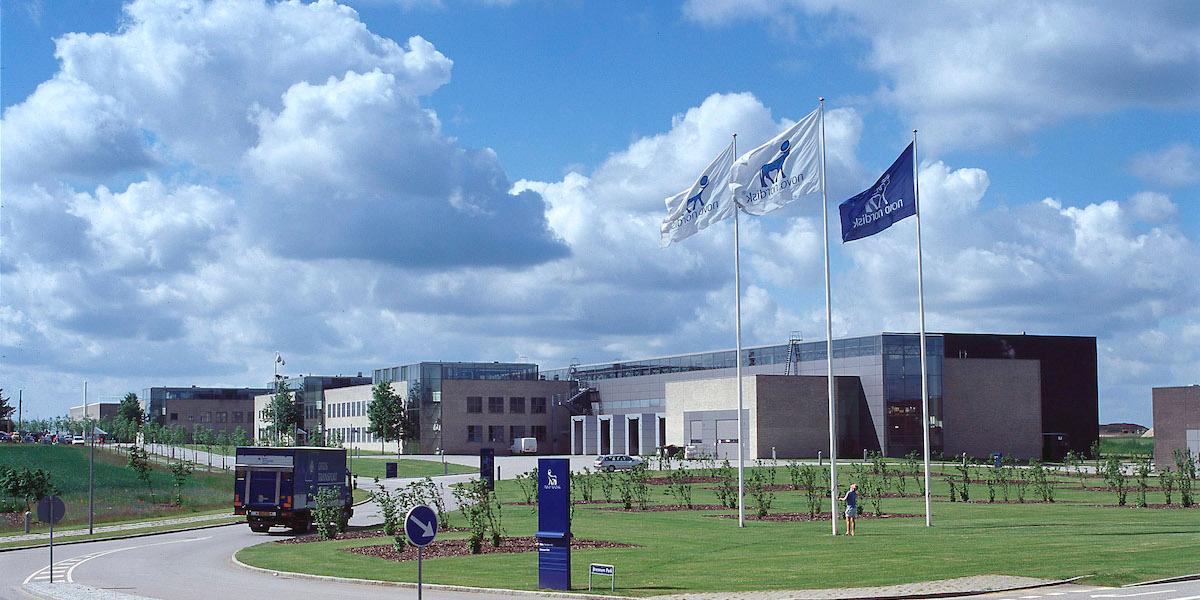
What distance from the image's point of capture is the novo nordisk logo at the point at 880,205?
110 feet

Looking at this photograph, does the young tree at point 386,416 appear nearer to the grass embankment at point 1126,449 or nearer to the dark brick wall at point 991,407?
the dark brick wall at point 991,407

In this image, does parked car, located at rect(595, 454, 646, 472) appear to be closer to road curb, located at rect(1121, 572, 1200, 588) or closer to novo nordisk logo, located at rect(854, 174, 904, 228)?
novo nordisk logo, located at rect(854, 174, 904, 228)

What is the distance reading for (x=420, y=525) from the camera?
19391mm

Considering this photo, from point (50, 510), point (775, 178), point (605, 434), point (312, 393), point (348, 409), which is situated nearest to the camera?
point (50, 510)

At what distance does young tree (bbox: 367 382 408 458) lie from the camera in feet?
424

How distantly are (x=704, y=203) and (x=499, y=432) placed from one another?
97.2 metres

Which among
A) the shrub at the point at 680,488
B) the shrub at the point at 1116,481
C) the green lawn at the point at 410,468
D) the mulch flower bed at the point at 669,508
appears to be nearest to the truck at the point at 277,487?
the mulch flower bed at the point at 669,508

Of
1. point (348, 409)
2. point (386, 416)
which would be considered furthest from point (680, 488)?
point (348, 409)

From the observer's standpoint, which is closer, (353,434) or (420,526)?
(420,526)

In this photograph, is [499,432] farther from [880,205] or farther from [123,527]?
[880,205]

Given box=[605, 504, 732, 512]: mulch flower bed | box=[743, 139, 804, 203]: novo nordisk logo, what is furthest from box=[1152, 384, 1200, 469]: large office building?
box=[743, 139, 804, 203]: novo nordisk logo

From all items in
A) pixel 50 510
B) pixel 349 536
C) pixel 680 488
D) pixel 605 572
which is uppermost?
pixel 50 510

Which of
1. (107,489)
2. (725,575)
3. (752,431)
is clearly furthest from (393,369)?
(725,575)

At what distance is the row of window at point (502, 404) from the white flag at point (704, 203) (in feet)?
310
